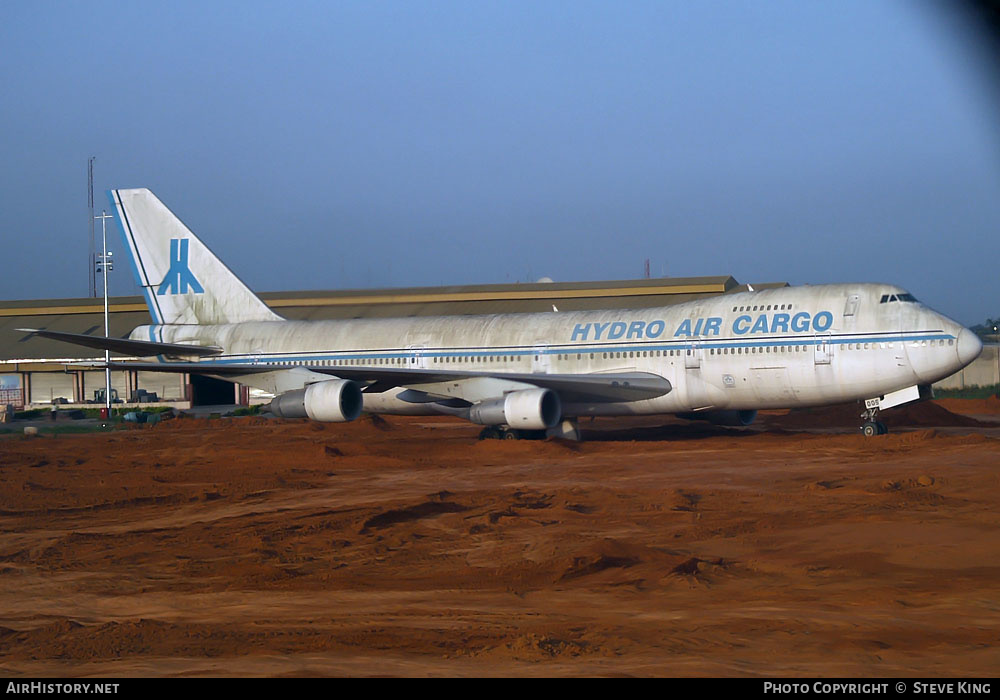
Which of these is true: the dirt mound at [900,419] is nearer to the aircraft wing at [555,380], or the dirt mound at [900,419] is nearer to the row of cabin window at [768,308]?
the row of cabin window at [768,308]

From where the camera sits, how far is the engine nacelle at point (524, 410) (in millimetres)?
23203

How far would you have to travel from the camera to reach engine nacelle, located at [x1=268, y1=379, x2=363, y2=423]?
949 inches

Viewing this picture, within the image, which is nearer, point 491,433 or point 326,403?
point 326,403

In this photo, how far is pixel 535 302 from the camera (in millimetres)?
53219

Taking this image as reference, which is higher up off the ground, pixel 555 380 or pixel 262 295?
pixel 262 295

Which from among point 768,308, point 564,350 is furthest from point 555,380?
point 768,308

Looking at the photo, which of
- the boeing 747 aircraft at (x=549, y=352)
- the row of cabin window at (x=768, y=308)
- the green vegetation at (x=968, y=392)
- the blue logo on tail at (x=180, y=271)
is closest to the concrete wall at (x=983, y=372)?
the green vegetation at (x=968, y=392)

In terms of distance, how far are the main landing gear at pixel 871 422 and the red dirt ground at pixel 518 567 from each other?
2144 millimetres

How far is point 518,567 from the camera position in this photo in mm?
10250

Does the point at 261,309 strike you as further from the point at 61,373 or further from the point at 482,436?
the point at 61,373

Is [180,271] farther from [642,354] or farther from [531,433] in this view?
[642,354]

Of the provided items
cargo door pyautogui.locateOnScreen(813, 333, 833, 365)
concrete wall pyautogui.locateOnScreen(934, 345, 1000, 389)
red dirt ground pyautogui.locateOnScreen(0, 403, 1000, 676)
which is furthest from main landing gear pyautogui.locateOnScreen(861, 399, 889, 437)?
concrete wall pyautogui.locateOnScreen(934, 345, 1000, 389)

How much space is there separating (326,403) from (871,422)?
40.9 ft

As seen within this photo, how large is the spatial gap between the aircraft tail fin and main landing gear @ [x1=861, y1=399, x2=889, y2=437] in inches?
674
